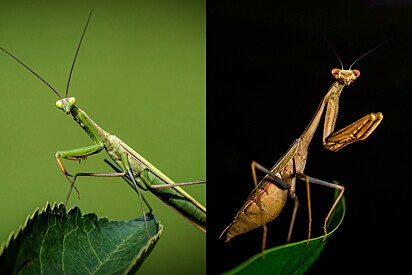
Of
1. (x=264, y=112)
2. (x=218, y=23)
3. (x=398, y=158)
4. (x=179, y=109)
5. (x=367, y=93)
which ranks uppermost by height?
(x=218, y=23)

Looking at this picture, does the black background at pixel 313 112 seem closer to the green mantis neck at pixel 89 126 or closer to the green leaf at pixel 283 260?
the green mantis neck at pixel 89 126

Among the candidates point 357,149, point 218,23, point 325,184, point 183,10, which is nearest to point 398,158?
point 357,149

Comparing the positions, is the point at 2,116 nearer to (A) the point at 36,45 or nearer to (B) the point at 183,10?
(A) the point at 36,45

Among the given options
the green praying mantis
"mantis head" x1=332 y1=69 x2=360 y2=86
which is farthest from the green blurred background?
"mantis head" x1=332 y1=69 x2=360 y2=86

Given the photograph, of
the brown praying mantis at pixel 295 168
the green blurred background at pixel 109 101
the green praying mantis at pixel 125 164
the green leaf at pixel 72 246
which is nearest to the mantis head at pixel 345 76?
the brown praying mantis at pixel 295 168

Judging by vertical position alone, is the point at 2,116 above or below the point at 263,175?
above

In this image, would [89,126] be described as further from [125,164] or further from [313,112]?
[313,112]
